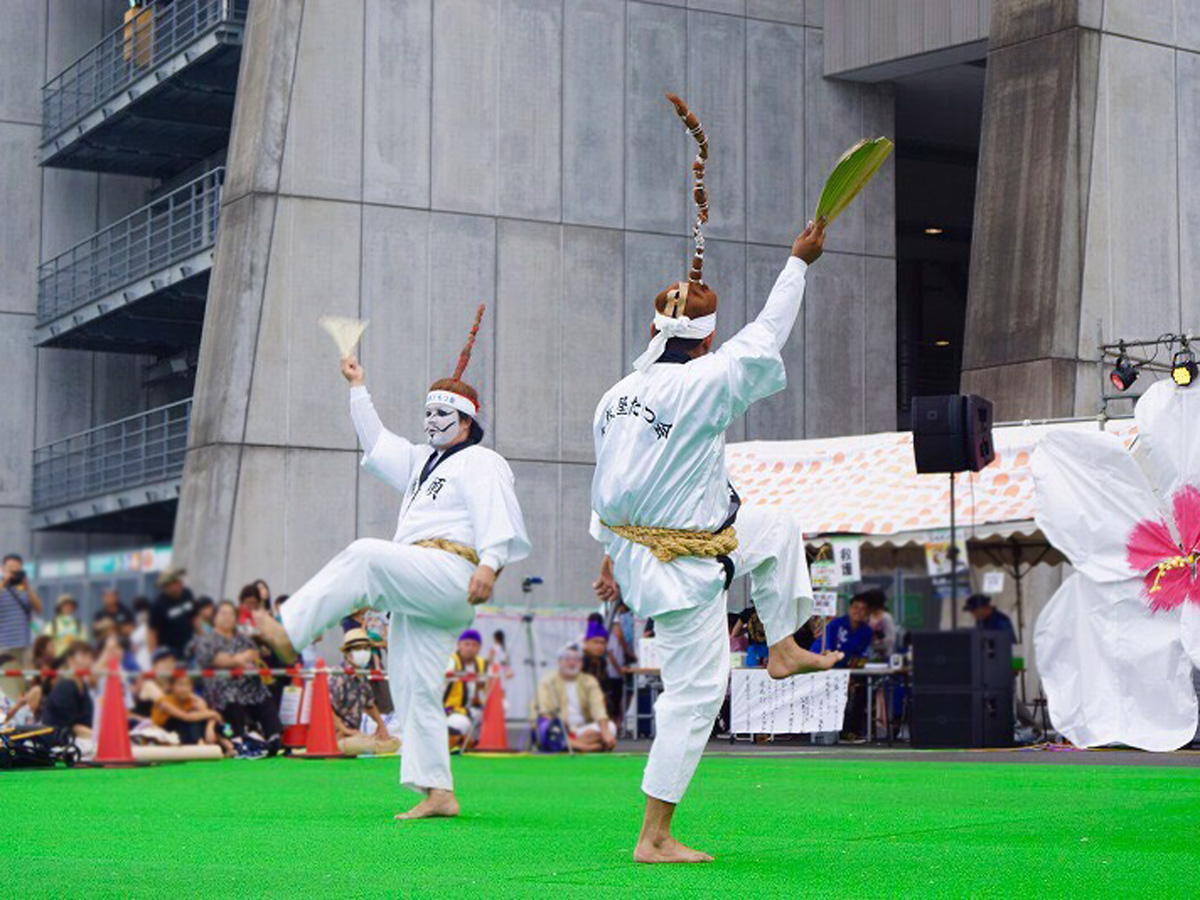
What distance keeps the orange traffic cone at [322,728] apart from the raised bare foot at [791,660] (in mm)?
11574

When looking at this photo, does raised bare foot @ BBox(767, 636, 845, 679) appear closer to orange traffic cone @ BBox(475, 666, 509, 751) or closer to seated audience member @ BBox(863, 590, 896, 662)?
orange traffic cone @ BBox(475, 666, 509, 751)

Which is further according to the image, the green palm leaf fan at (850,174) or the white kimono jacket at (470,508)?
the white kimono jacket at (470,508)

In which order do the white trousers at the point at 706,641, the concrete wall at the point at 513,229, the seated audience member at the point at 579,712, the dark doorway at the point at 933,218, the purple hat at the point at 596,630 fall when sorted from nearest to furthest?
the white trousers at the point at 706,641 → the seated audience member at the point at 579,712 → the purple hat at the point at 596,630 → the concrete wall at the point at 513,229 → the dark doorway at the point at 933,218

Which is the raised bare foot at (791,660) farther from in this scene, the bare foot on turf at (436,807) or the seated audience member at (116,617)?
the seated audience member at (116,617)

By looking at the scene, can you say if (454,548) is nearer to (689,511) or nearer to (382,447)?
(382,447)

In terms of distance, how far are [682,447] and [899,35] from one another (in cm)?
2360

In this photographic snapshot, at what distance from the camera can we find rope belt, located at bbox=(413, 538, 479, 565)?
8.65 m

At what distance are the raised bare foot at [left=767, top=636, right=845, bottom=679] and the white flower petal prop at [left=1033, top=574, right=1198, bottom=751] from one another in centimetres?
1030

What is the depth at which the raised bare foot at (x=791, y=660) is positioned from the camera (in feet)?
22.9

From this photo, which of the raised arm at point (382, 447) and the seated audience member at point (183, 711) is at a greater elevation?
the raised arm at point (382, 447)

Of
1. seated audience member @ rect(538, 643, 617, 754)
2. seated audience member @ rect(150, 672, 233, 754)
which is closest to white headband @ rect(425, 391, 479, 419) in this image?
seated audience member @ rect(150, 672, 233, 754)

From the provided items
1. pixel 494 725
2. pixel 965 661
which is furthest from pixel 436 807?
pixel 494 725

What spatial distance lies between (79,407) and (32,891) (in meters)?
2.34

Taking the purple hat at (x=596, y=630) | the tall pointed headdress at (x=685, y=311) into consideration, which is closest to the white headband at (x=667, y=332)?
the tall pointed headdress at (x=685, y=311)
